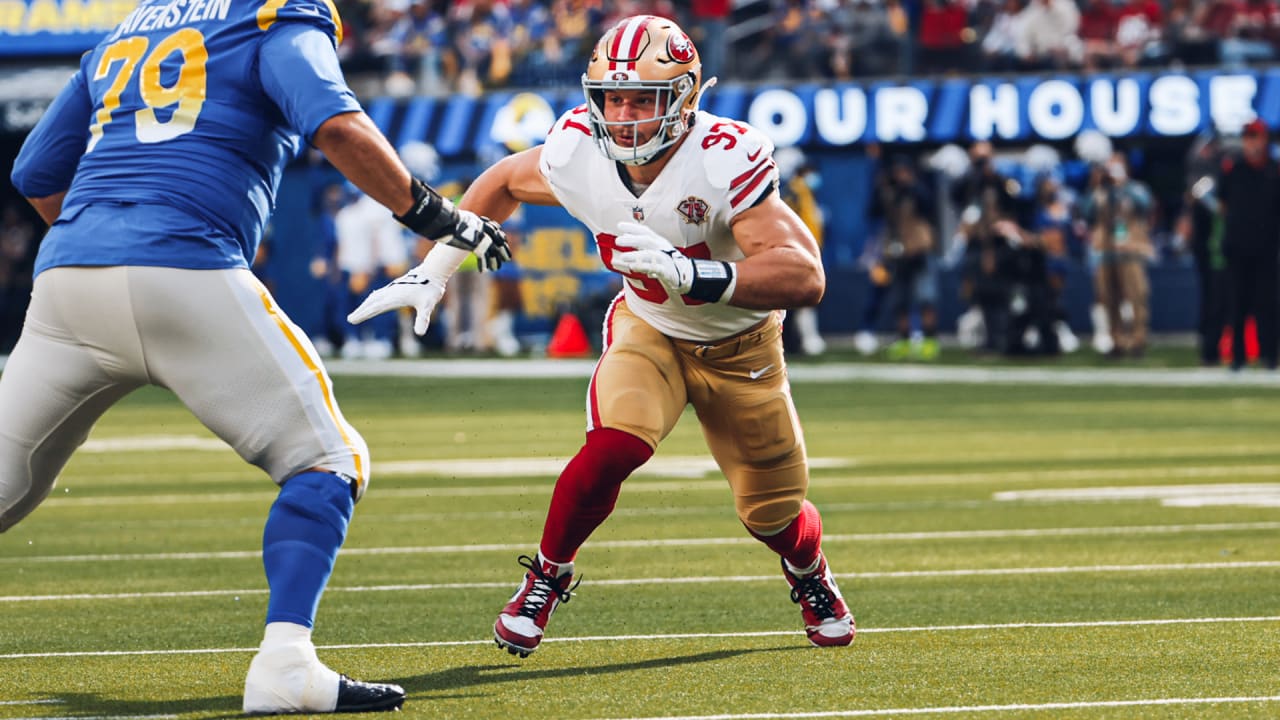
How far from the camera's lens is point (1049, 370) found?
1939 cm

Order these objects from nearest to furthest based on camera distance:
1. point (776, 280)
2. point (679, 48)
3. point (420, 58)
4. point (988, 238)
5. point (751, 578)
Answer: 1. point (776, 280)
2. point (679, 48)
3. point (751, 578)
4. point (988, 238)
5. point (420, 58)

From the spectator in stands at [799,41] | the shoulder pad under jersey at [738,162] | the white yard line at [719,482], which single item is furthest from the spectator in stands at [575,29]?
the shoulder pad under jersey at [738,162]

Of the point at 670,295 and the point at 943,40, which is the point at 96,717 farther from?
the point at 943,40

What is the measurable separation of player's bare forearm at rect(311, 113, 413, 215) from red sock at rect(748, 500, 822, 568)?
1.78 metres

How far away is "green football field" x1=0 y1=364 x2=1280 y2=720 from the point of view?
525 cm

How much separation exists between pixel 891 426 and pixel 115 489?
535 cm

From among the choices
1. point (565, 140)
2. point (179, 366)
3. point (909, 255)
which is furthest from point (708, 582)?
point (909, 255)

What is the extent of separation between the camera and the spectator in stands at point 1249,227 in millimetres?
17828

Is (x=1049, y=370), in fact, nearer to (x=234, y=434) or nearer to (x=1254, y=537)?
(x=1254, y=537)

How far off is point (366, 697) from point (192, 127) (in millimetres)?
1352

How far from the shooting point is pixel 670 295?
19.7 feet

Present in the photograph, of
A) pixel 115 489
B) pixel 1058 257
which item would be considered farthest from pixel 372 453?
pixel 1058 257

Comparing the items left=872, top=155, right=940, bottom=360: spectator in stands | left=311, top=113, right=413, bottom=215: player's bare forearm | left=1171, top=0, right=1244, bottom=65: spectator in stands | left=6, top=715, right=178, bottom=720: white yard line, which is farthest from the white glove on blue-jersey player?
left=1171, top=0, right=1244, bottom=65: spectator in stands

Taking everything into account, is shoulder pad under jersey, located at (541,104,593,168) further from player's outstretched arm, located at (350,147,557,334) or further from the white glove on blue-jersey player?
the white glove on blue-jersey player
